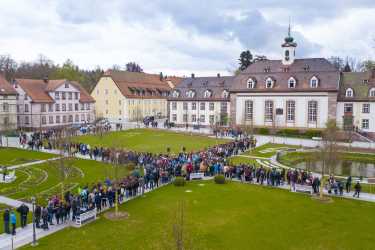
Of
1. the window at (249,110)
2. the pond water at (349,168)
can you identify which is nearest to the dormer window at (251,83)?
the window at (249,110)

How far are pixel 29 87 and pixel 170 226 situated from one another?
4831 centimetres

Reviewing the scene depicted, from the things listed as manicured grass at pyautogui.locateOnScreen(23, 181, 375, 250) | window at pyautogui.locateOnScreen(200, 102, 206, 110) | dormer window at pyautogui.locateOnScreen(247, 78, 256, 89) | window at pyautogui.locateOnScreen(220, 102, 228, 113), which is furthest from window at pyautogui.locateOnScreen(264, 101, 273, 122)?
manicured grass at pyautogui.locateOnScreen(23, 181, 375, 250)

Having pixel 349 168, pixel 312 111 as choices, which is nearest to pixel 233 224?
pixel 349 168

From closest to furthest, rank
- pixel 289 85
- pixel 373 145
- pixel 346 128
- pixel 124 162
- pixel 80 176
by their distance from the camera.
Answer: pixel 80 176 < pixel 124 162 < pixel 373 145 < pixel 346 128 < pixel 289 85

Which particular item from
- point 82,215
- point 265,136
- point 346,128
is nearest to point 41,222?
point 82,215

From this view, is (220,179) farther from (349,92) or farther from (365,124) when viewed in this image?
(349,92)

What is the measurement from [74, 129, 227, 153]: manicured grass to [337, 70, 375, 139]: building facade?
62.8 ft

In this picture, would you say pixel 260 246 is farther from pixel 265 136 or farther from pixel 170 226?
pixel 265 136

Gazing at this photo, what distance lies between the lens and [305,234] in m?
16.5

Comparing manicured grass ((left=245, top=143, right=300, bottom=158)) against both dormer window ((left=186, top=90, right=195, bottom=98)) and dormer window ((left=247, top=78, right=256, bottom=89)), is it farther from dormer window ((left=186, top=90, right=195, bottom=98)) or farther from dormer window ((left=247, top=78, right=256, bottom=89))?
dormer window ((left=186, top=90, right=195, bottom=98))

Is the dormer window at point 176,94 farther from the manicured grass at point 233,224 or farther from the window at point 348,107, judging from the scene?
the manicured grass at point 233,224

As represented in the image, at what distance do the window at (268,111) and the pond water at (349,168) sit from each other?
21756mm

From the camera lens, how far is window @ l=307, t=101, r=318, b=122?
52.9 metres

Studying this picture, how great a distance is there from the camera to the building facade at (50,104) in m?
55.9
